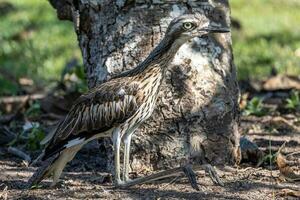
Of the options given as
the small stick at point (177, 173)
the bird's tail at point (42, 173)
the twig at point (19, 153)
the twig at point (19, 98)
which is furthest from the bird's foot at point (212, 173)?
the twig at point (19, 98)

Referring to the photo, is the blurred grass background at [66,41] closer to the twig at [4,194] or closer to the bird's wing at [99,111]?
the bird's wing at [99,111]

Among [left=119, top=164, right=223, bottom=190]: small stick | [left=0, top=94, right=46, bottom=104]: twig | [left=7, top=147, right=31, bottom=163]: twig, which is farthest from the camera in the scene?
[left=0, top=94, right=46, bottom=104]: twig

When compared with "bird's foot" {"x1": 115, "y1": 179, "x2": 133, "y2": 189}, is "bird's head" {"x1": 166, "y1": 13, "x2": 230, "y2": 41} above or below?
above

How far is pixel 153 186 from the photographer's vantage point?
5.90 m

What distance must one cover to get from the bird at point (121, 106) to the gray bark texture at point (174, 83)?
11.4 inches

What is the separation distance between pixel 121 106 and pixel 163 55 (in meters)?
0.42

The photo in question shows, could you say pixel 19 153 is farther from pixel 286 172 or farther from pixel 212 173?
pixel 286 172

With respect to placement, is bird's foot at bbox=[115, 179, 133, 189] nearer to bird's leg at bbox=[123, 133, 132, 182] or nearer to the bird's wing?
bird's leg at bbox=[123, 133, 132, 182]

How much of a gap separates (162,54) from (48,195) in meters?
1.15

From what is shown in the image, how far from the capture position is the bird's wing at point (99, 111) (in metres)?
5.70

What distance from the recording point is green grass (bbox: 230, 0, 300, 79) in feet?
34.1

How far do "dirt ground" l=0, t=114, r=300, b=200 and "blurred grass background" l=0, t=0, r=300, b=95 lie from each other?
3.39m

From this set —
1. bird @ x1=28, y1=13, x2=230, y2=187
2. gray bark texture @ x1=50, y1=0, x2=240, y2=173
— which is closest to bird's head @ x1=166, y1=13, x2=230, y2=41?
bird @ x1=28, y1=13, x2=230, y2=187

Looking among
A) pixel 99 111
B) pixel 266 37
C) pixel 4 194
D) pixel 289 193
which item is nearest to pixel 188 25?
pixel 99 111
